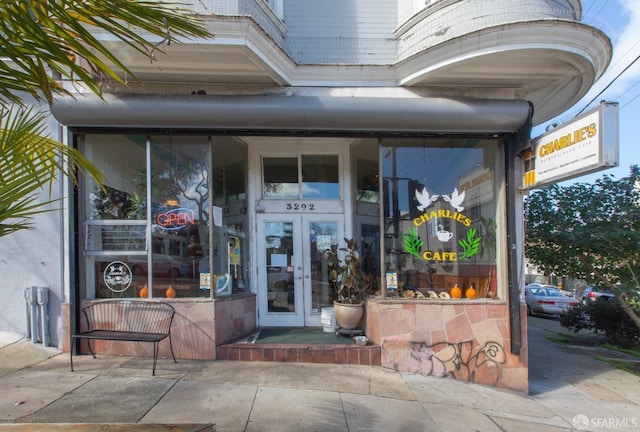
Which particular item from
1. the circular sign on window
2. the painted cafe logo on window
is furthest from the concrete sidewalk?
the painted cafe logo on window

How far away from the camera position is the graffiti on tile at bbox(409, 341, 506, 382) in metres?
5.61

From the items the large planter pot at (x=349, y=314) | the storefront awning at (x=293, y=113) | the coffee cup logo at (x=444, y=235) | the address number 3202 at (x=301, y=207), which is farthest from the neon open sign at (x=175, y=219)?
the coffee cup logo at (x=444, y=235)

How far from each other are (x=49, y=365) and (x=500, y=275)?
21.6ft

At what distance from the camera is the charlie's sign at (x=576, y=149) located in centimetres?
440

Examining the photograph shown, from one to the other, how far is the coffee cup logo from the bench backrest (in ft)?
13.6

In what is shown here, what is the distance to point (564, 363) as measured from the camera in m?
7.53

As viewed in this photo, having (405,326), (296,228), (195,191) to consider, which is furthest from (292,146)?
(405,326)

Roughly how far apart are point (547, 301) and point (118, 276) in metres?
14.7

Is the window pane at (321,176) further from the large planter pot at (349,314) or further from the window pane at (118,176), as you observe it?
the window pane at (118,176)

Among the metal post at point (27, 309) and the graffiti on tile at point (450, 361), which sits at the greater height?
the metal post at point (27, 309)

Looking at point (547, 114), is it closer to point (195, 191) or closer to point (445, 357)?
point (445, 357)

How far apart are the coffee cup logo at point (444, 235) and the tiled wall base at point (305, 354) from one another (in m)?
1.93

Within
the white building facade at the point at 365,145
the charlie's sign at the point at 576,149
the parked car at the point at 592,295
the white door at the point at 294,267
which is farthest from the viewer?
the parked car at the point at 592,295

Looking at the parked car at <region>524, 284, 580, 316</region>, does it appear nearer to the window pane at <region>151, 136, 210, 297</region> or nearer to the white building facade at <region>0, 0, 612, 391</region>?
the white building facade at <region>0, 0, 612, 391</region>
